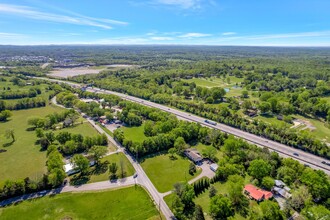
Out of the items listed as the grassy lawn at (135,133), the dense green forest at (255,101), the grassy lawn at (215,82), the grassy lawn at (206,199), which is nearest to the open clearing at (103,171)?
the grassy lawn at (135,133)

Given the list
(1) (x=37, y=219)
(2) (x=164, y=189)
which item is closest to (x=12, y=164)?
(1) (x=37, y=219)

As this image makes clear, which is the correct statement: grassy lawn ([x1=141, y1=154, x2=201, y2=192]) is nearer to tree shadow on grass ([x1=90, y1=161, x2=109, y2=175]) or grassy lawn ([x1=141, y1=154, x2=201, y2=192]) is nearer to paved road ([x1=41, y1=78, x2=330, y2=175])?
tree shadow on grass ([x1=90, y1=161, x2=109, y2=175])

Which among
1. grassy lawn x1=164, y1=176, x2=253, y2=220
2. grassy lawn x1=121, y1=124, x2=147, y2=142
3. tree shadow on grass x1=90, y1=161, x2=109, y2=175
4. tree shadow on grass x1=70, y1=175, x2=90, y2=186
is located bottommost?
grassy lawn x1=121, y1=124, x2=147, y2=142

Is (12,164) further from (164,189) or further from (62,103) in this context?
(62,103)

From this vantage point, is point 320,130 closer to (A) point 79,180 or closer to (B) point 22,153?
(A) point 79,180

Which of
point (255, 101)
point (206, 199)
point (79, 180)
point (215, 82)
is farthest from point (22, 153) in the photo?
point (215, 82)

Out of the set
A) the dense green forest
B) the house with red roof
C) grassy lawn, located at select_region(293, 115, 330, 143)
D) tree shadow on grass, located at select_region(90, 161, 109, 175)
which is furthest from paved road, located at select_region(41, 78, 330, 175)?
tree shadow on grass, located at select_region(90, 161, 109, 175)
